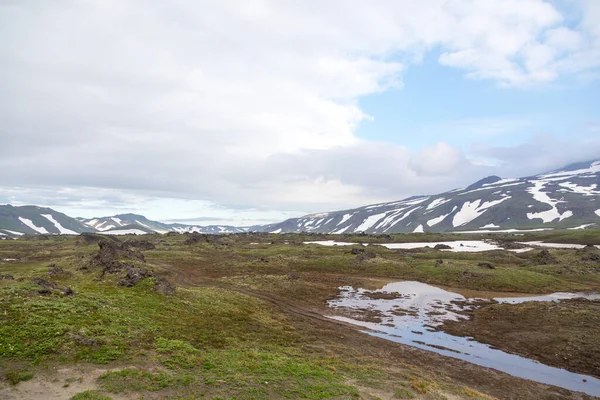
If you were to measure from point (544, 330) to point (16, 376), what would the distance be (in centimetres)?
5023

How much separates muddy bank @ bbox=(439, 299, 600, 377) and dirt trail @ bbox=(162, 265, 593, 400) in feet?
24.8

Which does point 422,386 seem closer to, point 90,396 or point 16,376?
point 90,396

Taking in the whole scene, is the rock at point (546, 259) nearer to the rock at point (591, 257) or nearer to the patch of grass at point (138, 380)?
the rock at point (591, 257)

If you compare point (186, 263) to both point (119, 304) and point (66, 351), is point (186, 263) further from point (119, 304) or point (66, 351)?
point (66, 351)

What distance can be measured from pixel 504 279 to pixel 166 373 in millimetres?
70834

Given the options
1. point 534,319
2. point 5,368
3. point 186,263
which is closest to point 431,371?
point 534,319

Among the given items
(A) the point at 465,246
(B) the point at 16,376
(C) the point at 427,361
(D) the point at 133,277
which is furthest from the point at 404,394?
(A) the point at 465,246

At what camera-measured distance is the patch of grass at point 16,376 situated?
59.0 feet

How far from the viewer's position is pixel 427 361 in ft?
95.8

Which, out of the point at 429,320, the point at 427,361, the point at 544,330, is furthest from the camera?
the point at 429,320

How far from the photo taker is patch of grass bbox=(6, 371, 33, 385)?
59.0ft

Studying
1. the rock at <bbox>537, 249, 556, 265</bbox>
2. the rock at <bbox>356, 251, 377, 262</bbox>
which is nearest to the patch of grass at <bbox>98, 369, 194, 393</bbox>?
the rock at <bbox>356, 251, 377, 262</bbox>

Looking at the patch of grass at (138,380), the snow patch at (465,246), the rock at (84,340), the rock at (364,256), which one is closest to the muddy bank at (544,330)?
the patch of grass at (138,380)

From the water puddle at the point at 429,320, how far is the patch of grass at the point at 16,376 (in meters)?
30.8
